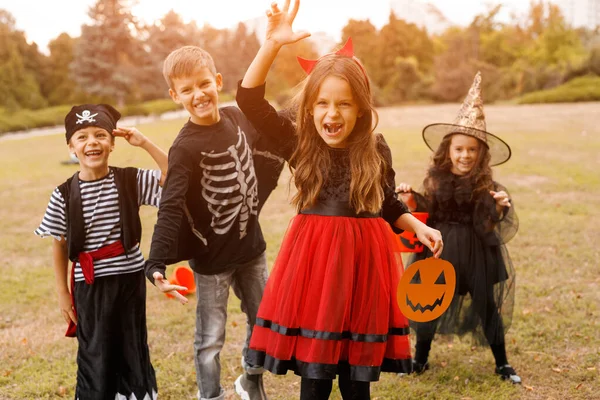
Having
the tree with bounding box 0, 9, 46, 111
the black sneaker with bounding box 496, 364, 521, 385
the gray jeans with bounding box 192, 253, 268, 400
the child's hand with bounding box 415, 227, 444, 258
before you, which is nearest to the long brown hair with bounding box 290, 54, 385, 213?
the child's hand with bounding box 415, 227, 444, 258

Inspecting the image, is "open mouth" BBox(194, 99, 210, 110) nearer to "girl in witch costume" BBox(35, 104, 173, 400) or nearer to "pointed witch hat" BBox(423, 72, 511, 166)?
"girl in witch costume" BBox(35, 104, 173, 400)

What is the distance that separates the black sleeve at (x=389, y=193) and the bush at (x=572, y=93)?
30.8 metres

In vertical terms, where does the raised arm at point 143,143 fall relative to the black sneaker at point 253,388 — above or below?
above

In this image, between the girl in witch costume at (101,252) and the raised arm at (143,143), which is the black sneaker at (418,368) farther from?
the raised arm at (143,143)

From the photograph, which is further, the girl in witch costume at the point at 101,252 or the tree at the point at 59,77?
the tree at the point at 59,77

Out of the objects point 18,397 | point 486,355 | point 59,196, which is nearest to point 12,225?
point 18,397

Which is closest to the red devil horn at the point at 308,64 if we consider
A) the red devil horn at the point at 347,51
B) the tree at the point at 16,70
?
the red devil horn at the point at 347,51

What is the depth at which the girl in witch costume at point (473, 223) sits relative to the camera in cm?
349

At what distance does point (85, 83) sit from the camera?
118 feet

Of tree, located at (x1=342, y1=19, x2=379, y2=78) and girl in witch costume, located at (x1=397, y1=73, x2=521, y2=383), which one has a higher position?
tree, located at (x1=342, y1=19, x2=379, y2=78)

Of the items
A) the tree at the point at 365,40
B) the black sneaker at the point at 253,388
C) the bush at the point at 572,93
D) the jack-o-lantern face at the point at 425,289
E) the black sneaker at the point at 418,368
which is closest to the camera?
the jack-o-lantern face at the point at 425,289

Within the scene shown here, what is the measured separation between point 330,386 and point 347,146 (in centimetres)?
102

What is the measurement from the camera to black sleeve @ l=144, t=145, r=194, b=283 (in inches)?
95.7

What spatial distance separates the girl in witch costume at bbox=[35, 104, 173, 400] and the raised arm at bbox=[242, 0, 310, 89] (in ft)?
2.20
